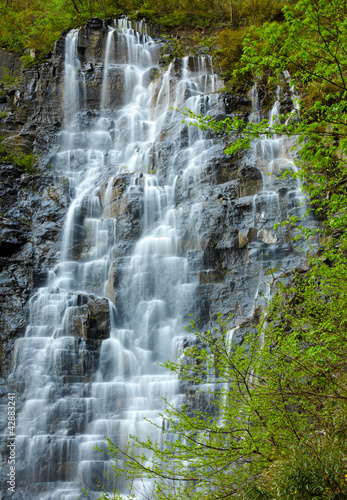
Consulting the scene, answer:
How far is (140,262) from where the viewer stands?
18391 millimetres

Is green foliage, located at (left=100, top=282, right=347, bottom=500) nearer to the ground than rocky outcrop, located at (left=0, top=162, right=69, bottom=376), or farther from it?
nearer to the ground

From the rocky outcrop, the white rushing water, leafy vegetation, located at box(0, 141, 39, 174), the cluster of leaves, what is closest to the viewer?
the white rushing water

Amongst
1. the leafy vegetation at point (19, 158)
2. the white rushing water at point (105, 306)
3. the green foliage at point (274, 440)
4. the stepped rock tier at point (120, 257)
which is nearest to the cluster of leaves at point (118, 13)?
the stepped rock tier at point (120, 257)

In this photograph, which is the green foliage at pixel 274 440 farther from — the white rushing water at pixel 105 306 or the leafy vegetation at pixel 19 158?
the leafy vegetation at pixel 19 158

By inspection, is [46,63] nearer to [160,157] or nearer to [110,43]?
[110,43]

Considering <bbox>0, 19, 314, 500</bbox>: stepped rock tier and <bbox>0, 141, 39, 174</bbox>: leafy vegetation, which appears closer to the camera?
<bbox>0, 19, 314, 500</bbox>: stepped rock tier

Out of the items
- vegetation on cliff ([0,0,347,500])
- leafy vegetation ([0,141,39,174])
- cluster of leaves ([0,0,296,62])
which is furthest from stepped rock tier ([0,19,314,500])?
vegetation on cliff ([0,0,347,500])

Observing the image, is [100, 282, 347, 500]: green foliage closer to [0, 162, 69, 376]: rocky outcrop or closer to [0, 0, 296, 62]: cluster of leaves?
[0, 162, 69, 376]: rocky outcrop

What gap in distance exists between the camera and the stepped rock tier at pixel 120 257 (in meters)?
13.8

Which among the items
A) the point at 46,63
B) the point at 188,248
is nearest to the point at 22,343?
the point at 188,248

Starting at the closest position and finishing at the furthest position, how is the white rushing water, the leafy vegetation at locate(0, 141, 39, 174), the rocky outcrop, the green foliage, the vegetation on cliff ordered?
the green foliage → the vegetation on cliff → the white rushing water → the rocky outcrop → the leafy vegetation at locate(0, 141, 39, 174)

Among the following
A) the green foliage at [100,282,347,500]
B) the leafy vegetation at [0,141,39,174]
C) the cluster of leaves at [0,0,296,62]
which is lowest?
the green foliage at [100,282,347,500]

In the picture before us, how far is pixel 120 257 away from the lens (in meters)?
18.9

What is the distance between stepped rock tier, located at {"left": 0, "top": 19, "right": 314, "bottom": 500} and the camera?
13750 mm
